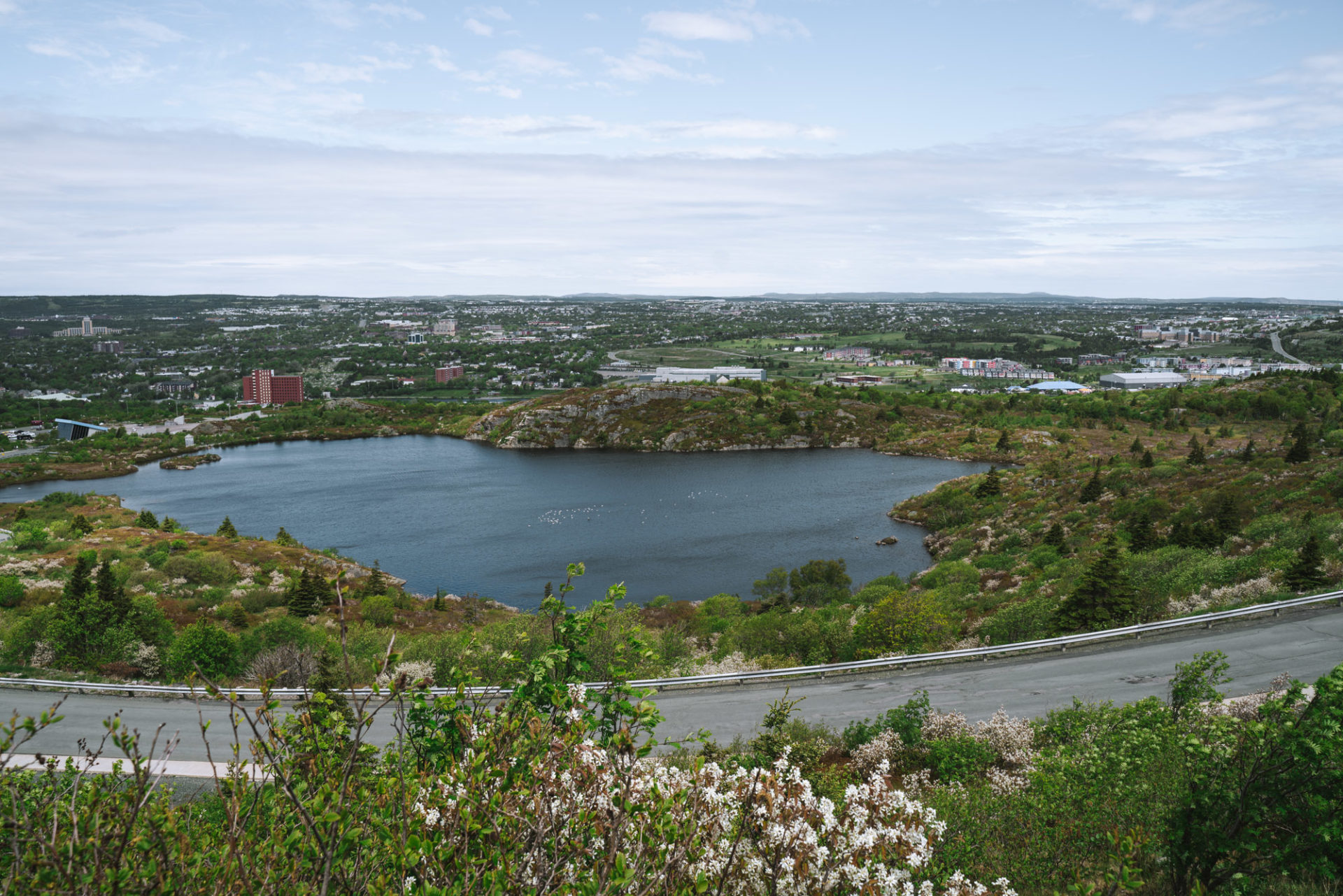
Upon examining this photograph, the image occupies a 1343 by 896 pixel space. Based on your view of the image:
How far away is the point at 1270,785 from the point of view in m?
5.60

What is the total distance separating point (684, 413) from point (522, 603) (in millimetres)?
52977

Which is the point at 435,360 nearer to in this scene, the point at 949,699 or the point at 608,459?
the point at 608,459

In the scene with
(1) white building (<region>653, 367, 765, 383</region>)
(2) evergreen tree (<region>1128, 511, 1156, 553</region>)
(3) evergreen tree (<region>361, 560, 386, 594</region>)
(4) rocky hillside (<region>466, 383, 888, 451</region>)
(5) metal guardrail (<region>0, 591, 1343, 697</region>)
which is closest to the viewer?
(5) metal guardrail (<region>0, 591, 1343, 697</region>)

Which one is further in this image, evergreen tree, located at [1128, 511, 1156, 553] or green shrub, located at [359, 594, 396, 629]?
green shrub, located at [359, 594, 396, 629]

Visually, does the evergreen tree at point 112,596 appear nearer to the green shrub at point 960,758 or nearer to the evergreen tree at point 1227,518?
the green shrub at point 960,758

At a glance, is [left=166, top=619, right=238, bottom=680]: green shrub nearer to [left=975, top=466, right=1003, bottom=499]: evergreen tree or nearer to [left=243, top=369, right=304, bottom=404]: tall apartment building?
[left=975, top=466, right=1003, bottom=499]: evergreen tree

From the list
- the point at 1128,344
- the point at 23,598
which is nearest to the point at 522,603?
the point at 23,598

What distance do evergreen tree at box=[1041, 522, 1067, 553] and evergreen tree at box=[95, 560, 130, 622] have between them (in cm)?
3329

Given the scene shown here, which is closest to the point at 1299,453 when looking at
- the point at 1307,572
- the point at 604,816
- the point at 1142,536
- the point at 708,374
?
the point at 1142,536

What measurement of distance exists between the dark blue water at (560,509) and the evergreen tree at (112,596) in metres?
17.2

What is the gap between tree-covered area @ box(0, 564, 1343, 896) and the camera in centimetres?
369

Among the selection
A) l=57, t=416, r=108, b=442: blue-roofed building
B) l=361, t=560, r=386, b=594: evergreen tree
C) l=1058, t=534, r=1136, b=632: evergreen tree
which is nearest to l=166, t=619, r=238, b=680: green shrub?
l=361, t=560, r=386, b=594: evergreen tree

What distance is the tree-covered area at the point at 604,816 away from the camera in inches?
145

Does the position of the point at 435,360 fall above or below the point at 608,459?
above
